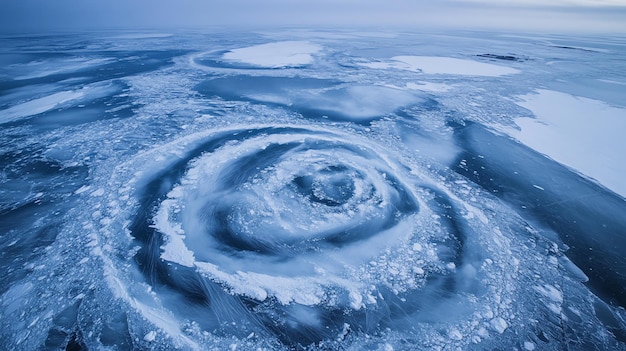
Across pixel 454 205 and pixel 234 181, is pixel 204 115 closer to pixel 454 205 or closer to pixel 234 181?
→ pixel 234 181

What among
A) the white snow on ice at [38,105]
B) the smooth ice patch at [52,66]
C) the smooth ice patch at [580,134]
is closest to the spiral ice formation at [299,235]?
the smooth ice patch at [580,134]

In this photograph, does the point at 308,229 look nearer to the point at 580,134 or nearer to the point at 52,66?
the point at 580,134

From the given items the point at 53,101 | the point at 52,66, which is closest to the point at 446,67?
the point at 53,101

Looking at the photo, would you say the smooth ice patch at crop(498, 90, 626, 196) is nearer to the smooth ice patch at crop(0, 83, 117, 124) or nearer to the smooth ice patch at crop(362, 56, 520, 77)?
the smooth ice patch at crop(362, 56, 520, 77)

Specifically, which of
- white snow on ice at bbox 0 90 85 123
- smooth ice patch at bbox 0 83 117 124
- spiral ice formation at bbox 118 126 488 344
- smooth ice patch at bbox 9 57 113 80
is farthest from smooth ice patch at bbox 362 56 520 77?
smooth ice patch at bbox 9 57 113 80

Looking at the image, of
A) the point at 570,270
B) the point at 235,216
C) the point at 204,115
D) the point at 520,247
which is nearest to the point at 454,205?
the point at 520,247

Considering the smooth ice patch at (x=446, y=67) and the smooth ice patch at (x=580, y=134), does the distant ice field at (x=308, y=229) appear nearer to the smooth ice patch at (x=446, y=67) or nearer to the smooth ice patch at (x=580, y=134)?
the smooth ice patch at (x=580, y=134)

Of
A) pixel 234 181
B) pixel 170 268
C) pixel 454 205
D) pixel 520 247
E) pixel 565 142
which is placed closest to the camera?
pixel 170 268
